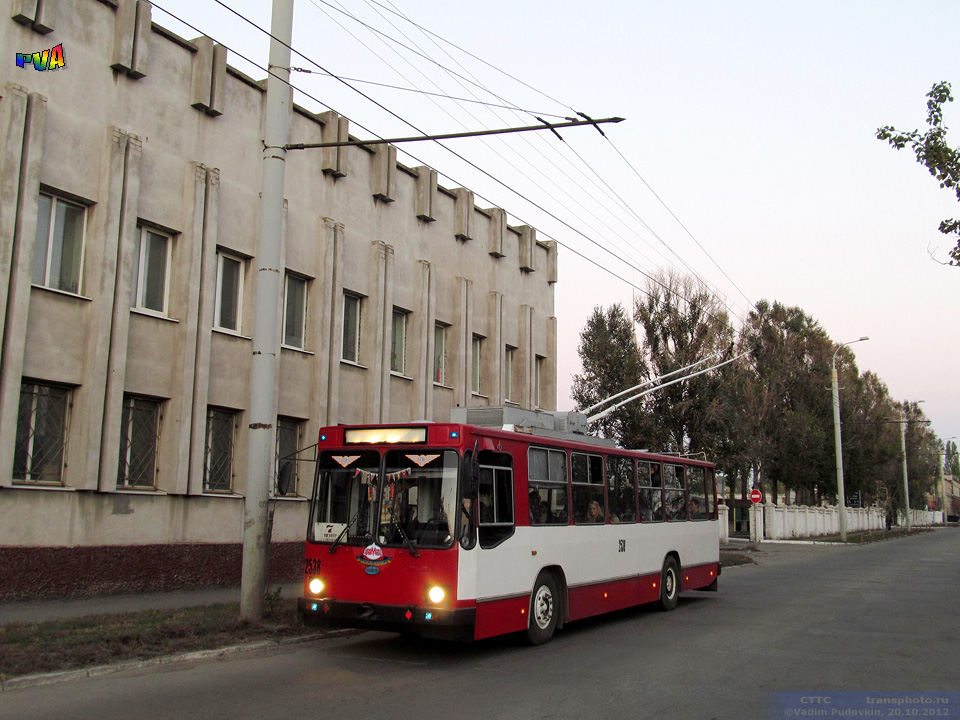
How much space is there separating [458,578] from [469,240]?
54.2 ft

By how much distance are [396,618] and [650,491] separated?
6319 mm

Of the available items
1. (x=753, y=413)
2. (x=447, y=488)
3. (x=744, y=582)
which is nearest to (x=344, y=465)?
(x=447, y=488)

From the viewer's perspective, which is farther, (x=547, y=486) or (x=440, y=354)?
(x=440, y=354)

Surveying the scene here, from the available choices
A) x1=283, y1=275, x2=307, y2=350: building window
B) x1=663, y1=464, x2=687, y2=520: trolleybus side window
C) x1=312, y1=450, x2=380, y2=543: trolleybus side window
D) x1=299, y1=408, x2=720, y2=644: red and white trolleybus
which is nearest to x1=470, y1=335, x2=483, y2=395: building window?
x1=283, y1=275, x2=307, y2=350: building window

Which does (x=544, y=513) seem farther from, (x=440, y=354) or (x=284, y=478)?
(x=440, y=354)

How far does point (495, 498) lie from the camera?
10.6m

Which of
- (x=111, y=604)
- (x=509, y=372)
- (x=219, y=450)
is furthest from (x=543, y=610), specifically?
(x=509, y=372)

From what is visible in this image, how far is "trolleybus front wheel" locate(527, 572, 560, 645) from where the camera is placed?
439 inches

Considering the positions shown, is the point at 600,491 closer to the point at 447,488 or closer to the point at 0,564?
the point at 447,488

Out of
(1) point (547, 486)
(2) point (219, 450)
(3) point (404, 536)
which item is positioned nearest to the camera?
(3) point (404, 536)

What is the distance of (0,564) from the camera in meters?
13.3

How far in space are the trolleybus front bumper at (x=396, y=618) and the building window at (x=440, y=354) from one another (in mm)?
13688

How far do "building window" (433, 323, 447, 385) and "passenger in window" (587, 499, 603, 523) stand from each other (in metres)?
11.2

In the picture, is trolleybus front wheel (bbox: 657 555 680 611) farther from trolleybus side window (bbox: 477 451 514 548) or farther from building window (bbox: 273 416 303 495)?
building window (bbox: 273 416 303 495)
